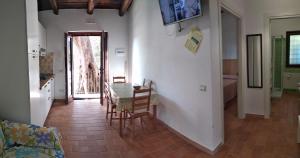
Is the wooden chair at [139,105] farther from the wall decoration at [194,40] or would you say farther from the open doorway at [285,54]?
the open doorway at [285,54]

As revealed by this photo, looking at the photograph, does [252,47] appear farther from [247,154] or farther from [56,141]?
[56,141]

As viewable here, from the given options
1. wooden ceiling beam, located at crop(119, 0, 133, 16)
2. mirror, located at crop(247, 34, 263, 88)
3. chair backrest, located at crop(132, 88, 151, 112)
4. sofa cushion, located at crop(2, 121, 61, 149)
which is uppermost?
wooden ceiling beam, located at crop(119, 0, 133, 16)

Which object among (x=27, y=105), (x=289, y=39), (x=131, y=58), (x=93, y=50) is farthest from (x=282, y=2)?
(x=93, y=50)

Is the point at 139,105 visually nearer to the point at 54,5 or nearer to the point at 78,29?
the point at 54,5

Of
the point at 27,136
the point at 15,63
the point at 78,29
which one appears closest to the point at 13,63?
the point at 15,63

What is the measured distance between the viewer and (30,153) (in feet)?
6.77

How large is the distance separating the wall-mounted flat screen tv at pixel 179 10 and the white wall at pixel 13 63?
195 centimetres

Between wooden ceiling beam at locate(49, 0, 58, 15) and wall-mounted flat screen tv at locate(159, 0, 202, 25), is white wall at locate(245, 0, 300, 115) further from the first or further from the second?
wooden ceiling beam at locate(49, 0, 58, 15)

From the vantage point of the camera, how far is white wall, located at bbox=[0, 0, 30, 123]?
2.36m

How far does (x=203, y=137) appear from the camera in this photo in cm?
314

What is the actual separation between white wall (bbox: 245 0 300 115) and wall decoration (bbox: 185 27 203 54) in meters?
1.99

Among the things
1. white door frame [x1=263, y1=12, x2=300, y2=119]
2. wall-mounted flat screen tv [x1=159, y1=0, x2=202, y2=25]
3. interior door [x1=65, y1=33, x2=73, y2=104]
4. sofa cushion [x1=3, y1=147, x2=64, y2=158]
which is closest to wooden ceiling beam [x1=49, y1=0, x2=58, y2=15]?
interior door [x1=65, y1=33, x2=73, y2=104]

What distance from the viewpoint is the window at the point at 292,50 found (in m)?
7.32

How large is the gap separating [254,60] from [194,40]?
213 cm
